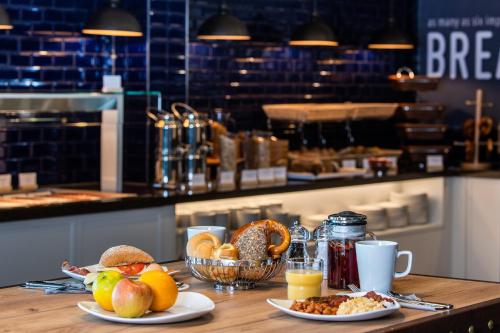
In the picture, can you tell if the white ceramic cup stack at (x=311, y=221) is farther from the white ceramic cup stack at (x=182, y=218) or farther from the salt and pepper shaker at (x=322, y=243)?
the salt and pepper shaker at (x=322, y=243)

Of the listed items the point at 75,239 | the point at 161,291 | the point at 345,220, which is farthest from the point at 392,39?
the point at 161,291

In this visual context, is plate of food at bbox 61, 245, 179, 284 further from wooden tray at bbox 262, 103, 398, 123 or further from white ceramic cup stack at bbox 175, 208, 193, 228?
wooden tray at bbox 262, 103, 398, 123

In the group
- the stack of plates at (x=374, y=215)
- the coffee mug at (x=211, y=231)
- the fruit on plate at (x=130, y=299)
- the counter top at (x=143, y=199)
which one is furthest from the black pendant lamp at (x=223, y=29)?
the fruit on plate at (x=130, y=299)

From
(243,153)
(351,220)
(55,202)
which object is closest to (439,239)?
(243,153)

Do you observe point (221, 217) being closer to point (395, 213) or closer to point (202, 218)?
point (202, 218)

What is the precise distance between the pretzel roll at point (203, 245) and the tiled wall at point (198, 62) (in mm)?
2315

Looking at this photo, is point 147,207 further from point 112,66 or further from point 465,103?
point 465,103

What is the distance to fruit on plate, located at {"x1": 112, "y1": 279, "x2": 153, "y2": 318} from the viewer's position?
9.18 ft

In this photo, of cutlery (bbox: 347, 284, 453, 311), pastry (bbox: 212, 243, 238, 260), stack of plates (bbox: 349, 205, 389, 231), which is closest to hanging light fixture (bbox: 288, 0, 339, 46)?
stack of plates (bbox: 349, 205, 389, 231)

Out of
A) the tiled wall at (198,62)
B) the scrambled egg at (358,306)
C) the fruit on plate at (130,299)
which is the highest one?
the tiled wall at (198,62)

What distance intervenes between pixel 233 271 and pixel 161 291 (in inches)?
16.2

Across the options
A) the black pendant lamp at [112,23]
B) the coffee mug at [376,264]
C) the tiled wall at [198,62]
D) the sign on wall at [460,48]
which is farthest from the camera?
the sign on wall at [460,48]

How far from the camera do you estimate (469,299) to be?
3.20 meters

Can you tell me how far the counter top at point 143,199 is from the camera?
5.10 metres
